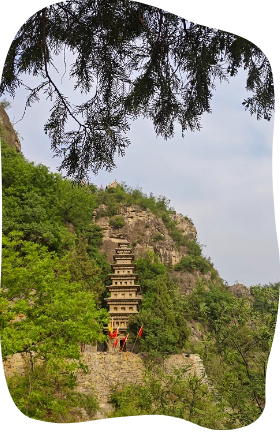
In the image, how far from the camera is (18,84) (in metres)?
2.58

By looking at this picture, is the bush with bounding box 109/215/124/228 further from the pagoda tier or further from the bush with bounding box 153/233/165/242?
the pagoda tier

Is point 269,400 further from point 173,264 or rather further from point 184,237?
point 184,237

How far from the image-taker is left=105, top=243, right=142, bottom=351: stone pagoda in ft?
38.6

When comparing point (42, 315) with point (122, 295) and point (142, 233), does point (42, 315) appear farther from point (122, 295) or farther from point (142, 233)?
point (142, 233)

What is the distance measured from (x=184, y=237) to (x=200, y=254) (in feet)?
4.21

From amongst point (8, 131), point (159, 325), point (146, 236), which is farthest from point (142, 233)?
point (159, 325)

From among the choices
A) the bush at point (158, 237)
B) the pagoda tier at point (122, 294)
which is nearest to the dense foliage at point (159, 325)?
the pagoda tier at point (122, 294)

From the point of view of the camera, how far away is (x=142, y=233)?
20.3 metres

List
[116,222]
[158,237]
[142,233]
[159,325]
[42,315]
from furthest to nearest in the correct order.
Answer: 1. [158,237]
2. [142,233]
3. [116,222]
4. [159,325]
5. [42,315]

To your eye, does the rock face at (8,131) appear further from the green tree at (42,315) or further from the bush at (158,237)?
the green tree at (42,315)

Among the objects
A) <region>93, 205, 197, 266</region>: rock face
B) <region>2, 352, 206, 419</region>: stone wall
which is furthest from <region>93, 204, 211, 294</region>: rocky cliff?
<region>2, 352, 206, 419</region>: stone wall

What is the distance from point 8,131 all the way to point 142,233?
8.45 meters

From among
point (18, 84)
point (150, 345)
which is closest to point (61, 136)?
point (18, 84)

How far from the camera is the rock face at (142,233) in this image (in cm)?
1938
